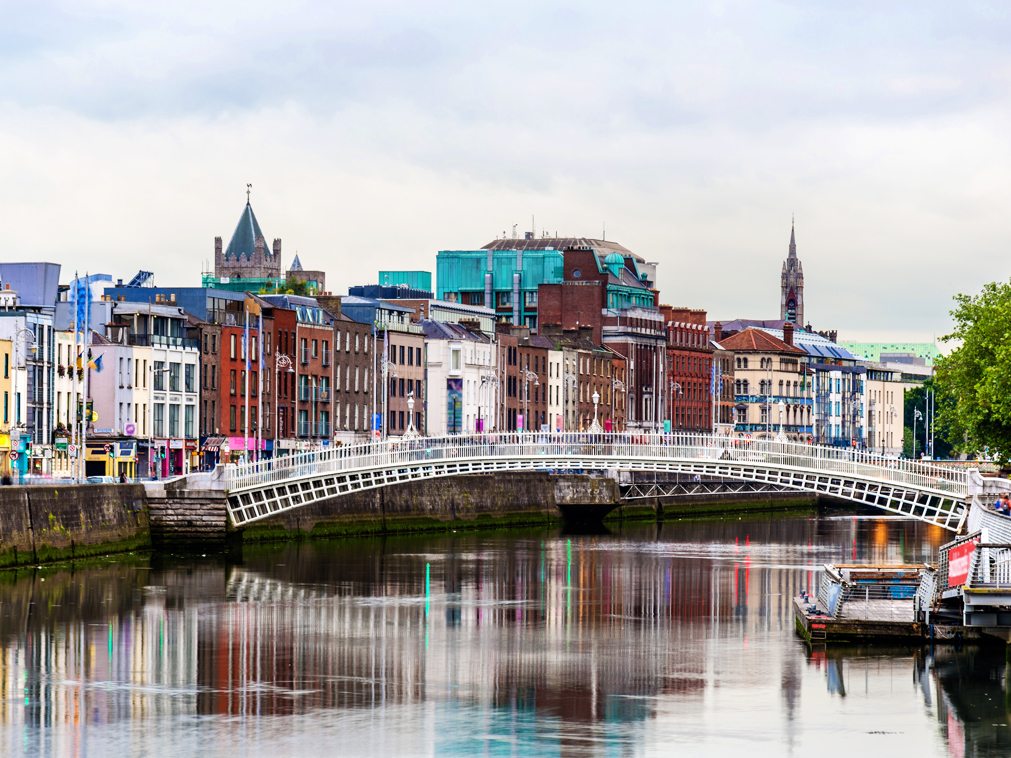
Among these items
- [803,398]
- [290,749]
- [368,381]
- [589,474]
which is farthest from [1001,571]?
[803,398]

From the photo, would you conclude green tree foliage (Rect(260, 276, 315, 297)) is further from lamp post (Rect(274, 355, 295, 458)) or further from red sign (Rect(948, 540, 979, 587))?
red sign (Rect(948, 540, 979, 587))

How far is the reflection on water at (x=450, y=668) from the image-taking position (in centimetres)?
3503

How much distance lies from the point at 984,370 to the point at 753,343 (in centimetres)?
10303

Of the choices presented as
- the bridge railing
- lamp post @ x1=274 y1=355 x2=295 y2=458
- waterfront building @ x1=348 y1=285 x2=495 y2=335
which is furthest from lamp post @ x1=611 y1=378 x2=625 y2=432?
the bridge railing

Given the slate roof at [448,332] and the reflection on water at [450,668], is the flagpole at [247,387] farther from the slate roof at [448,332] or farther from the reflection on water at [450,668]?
the reflection on water at [450,668]

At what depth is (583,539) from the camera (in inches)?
3590

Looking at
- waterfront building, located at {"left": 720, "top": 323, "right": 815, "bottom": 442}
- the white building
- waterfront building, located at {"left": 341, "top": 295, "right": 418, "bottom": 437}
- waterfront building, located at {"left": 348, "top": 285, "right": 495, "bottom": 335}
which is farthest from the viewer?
waterfront building, located at {"left": 720, "top": 323, "right": 815, "bottom": 442}

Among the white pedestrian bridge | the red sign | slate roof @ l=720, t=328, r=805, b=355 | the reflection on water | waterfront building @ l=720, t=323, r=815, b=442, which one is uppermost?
slate roof @ l=720, t=328, r=805, b=355

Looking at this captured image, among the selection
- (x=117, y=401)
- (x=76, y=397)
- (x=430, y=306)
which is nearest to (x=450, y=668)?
(x=76, y=397)

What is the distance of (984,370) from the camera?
81.4m

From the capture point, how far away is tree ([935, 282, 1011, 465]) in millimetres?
78938

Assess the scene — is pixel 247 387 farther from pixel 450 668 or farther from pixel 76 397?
pixel 450 668

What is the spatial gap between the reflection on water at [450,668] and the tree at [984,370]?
13.6m

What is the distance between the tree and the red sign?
105ft
